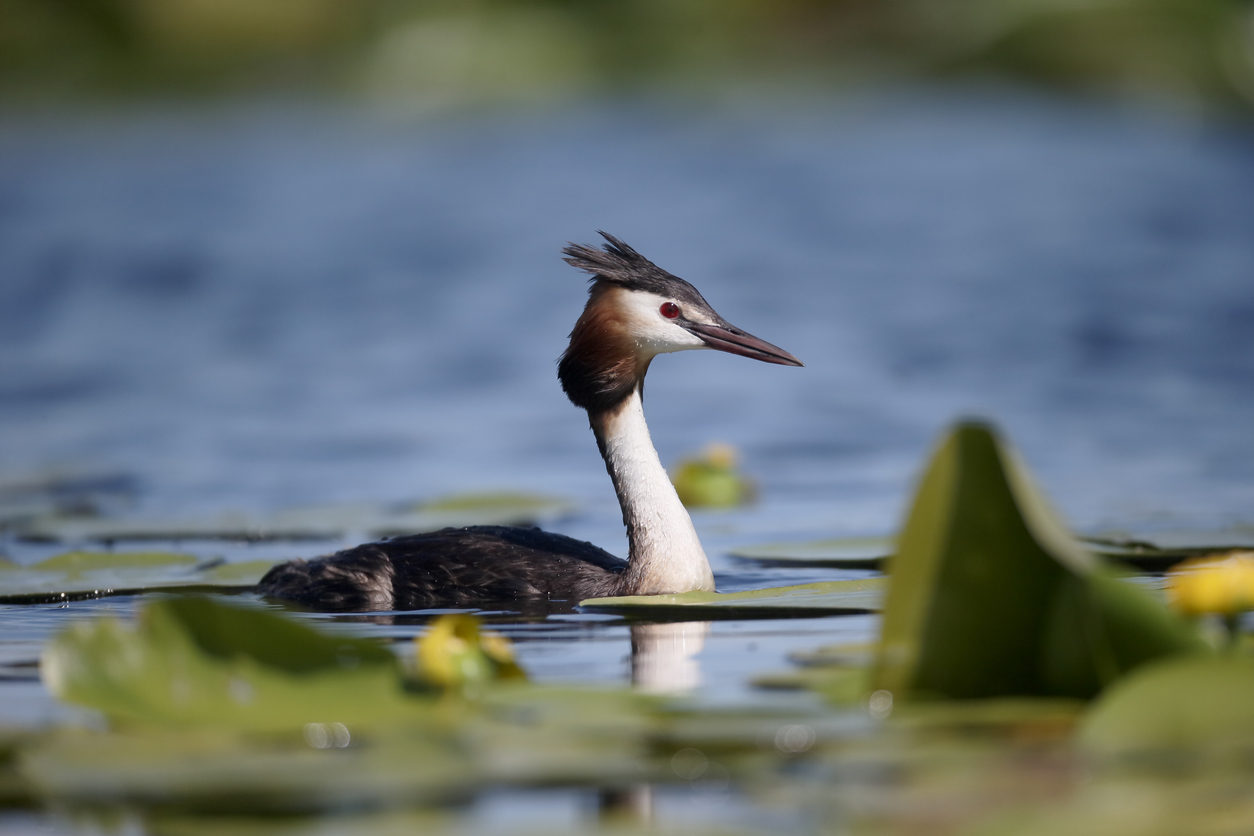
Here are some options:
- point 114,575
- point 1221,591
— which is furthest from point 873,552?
point 1221,591

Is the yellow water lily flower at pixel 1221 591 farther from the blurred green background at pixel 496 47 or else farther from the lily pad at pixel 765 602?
the blurred green background at pixel 496 47

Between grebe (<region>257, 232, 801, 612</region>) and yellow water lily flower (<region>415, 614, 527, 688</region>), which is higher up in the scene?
grebe (<region>257, 232, 801, 612</region>)

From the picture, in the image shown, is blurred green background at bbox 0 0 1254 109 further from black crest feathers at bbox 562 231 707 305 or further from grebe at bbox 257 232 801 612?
grebe at bbox 257 232 801 612

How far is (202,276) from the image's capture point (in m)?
26.7

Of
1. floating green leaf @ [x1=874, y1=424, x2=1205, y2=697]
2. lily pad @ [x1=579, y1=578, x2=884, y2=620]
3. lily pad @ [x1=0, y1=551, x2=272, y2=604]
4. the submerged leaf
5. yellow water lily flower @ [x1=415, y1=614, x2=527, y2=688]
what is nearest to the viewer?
floating green leaf @ [x1=874, y1=424, x2=1205, y2=697]

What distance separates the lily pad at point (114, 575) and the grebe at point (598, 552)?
0.49 metres

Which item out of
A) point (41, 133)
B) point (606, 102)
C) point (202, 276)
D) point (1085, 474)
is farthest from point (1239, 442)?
point (41, 133)

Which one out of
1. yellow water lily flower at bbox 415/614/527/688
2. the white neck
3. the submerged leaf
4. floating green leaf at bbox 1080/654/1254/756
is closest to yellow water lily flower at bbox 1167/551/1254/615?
floating green leaf at bbox 1080/654/1254/756

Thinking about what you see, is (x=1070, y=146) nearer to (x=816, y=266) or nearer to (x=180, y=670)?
(x=816, y=266)

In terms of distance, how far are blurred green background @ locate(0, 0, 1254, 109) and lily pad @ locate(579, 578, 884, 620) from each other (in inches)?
1005

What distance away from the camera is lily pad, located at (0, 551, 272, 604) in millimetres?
7754

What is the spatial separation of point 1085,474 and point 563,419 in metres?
5.65

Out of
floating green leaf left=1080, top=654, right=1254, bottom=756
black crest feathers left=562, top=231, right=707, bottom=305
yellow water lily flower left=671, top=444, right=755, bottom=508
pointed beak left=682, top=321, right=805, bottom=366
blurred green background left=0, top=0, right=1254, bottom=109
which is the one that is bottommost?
floating green leaf left=1080, top=654, right=1254, bottom=756


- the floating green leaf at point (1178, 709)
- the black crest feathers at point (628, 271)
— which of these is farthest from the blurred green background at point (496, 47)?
the floating green leaf at point (1178, 709)
